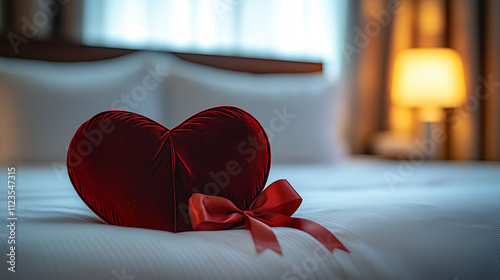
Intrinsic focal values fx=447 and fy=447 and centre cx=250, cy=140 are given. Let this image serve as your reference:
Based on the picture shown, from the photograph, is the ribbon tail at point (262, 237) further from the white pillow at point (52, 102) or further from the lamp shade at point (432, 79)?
the lamp shade at point (432, 79)

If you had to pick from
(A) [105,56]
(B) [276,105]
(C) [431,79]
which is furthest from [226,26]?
(C) [431,79]

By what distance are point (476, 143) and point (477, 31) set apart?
70 centimetres

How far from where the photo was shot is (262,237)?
62 centimetres

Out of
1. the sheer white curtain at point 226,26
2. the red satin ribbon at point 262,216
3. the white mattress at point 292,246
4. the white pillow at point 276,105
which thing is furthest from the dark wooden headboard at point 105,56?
the red satin ribbon at point 262,216

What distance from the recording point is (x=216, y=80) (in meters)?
1.88

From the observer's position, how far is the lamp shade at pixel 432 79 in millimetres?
2420

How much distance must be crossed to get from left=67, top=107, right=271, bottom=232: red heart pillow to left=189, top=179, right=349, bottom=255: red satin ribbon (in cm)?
3

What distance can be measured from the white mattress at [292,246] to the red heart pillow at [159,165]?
41 millimetres

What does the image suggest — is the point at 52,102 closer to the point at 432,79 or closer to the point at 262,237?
the point at 262,237

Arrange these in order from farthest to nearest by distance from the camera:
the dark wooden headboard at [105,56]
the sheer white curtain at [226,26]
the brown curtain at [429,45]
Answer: the brown curtain at [429,45], the sheer white curtain at [226,26], the dark wooden headboard at [105,56]

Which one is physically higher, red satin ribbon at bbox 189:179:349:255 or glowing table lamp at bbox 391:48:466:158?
glowing table lamp at bbox 391:48:466:158

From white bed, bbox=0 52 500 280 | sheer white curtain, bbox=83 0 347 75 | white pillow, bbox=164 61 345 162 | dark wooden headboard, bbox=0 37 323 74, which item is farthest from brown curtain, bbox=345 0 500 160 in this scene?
white bed, bbox=0 52 500 280

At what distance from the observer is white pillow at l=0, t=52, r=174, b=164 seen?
1490 millimetres

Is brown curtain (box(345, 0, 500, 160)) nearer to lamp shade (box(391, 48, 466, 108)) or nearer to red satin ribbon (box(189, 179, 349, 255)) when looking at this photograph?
lamp shade (box(391, 48, 466, 108))
